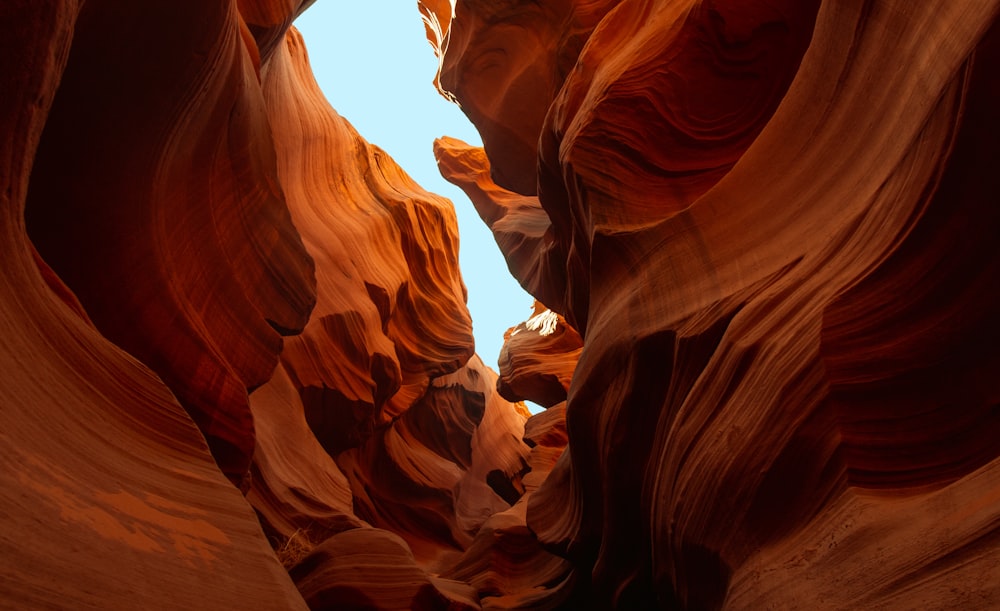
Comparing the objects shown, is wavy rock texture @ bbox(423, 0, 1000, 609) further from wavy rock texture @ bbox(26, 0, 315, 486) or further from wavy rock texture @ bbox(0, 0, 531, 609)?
wavy rock texture @ bbox(26, 0, 315, 486)

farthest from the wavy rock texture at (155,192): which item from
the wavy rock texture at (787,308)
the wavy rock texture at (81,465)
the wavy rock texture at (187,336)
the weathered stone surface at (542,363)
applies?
the weathered stone surface at (542,363)

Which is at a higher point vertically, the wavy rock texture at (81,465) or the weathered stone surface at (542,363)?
the weathered stone surface at (542,363)

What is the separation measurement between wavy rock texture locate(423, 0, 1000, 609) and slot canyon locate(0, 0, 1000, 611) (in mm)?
17

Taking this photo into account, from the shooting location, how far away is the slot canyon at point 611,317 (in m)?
2.79

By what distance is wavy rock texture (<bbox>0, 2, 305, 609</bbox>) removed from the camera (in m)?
2.26

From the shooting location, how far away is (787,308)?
12.7 ft

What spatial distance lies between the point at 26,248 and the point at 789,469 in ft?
10.7

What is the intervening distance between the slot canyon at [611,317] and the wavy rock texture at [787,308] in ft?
0.05

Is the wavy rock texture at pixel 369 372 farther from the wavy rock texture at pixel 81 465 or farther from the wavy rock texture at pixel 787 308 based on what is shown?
the wavy rock texture at pixel 81 465

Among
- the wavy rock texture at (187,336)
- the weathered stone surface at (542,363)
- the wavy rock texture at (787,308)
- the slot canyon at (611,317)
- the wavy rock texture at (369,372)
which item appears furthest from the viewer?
the weathered stone surface at (542,363)

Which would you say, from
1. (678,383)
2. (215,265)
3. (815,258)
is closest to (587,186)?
(678,383)

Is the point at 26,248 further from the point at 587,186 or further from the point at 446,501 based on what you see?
the point at 446,501

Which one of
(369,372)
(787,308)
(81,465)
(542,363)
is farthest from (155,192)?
(542,363)

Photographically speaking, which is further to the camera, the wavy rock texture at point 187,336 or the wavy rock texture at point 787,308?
the wavy rock texture at point 787,308
